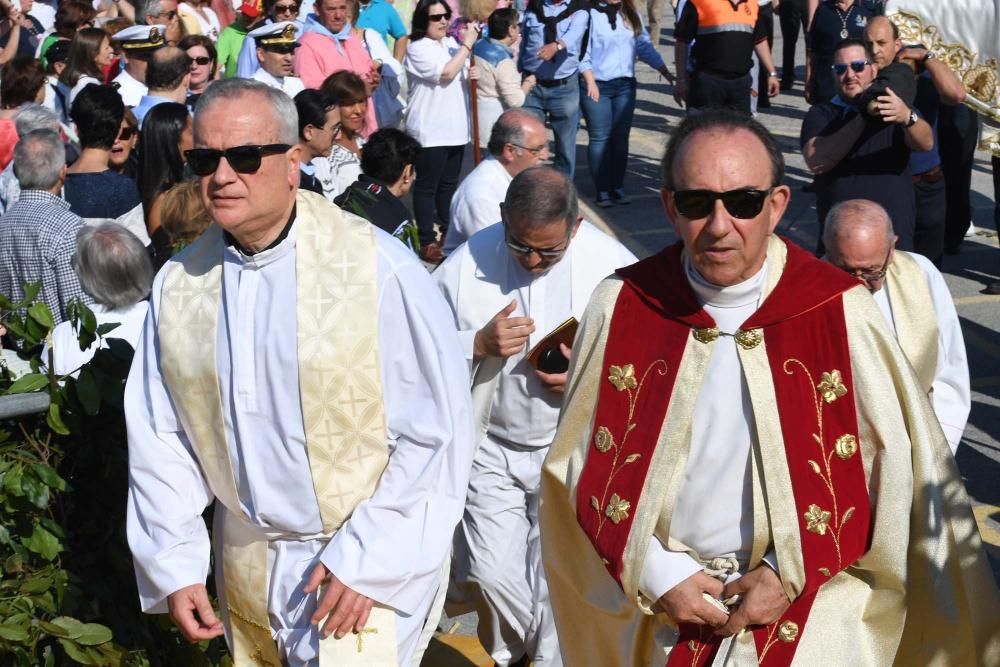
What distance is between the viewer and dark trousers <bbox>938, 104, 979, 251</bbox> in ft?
32.9

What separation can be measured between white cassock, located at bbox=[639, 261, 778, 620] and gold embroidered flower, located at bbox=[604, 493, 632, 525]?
0.10 meters

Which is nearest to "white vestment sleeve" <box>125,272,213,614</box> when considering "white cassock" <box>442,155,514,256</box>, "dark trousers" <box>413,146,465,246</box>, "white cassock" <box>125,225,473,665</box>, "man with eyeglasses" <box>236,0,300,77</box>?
"white cassock" <box>125,225,473,665</box>

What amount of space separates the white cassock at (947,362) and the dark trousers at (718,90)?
6.83 meters

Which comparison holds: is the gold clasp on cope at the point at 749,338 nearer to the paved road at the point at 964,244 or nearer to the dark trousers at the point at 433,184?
the paved road at the point at 964,244

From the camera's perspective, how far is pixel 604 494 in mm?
3514

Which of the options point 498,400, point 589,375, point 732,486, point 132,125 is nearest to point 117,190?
point 132,125

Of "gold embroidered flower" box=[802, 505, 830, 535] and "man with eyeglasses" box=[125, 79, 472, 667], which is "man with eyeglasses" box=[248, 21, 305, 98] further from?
"gold embroidered flower" box=[802, 505, 830, 535]

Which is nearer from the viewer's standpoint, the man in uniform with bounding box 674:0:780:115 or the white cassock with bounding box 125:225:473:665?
Answer: the white cassock with bounding box 125:225:473:665

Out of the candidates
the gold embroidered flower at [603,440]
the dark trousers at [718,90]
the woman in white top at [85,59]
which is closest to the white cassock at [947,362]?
the gold embroidered flower at [603,440]

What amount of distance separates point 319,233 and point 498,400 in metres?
1.56

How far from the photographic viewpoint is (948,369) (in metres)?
4.77

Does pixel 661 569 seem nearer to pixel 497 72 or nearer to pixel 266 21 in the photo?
pixel 266 21

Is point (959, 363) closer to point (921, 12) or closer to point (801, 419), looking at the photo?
point (801, 419)

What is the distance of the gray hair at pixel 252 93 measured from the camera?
137 inches
